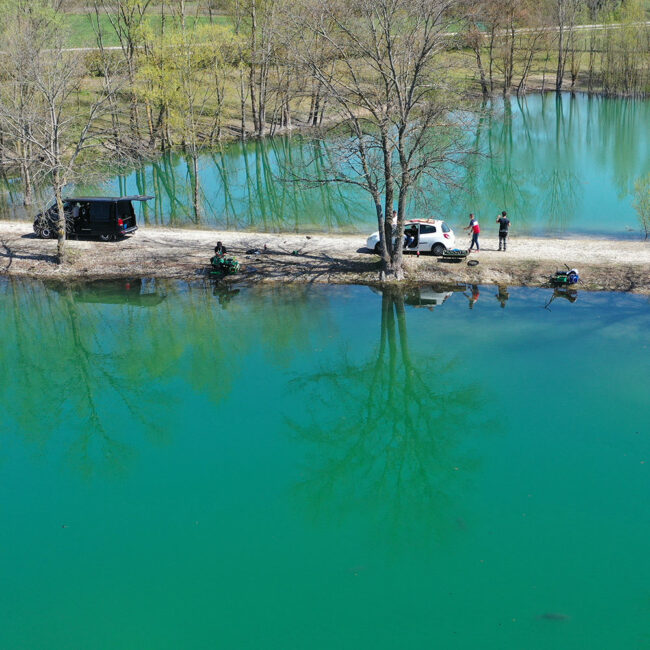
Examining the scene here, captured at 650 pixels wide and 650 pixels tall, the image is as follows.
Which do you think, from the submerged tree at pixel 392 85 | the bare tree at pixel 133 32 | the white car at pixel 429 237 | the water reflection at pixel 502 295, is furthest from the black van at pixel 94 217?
the bare tree at pixel 133 32

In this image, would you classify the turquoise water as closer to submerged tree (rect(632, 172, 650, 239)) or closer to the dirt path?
the dirt path

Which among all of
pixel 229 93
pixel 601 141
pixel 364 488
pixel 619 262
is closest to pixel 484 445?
pixel 364 488

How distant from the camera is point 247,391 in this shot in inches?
818

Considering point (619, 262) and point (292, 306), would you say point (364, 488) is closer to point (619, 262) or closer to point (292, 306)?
point (292, 306)

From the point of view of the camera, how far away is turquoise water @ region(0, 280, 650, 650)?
43.1 feet

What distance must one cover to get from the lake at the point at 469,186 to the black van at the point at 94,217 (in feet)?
15.7

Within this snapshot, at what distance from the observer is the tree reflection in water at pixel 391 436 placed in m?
16.0

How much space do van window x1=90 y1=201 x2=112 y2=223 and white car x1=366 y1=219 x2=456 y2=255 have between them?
11.1 meters

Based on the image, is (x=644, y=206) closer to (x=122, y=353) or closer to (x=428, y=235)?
(x=428, y=235)

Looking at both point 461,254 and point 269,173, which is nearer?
point 461,254

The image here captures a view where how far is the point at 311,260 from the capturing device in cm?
2955

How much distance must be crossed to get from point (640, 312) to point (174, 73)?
32393 millimetres

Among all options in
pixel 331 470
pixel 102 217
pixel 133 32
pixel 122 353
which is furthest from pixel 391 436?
pixel 133 32

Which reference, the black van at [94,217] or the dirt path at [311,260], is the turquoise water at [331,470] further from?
the black van at [94,217]
